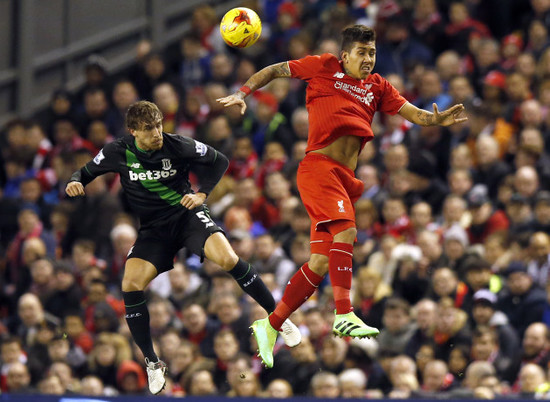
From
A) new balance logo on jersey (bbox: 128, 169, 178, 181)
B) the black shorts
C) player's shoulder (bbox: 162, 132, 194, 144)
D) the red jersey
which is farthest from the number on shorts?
the red jersey

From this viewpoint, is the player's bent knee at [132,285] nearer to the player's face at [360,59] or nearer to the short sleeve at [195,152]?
the short sleeve at [195,152]

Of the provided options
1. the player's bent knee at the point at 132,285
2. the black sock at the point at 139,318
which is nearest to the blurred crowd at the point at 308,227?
the black sock at the point at 139,318

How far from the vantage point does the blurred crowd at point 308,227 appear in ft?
43.7

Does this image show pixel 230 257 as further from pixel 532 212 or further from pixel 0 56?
pixel 0 56

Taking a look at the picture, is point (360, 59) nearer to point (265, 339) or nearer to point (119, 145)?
point (119, 145)

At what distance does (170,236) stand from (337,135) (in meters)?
1.63

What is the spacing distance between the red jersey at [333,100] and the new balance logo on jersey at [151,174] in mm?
1169

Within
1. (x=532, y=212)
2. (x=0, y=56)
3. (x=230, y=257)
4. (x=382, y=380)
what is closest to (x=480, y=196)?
(x=532, y=212)

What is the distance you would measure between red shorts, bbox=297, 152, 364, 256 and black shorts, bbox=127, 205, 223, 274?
0.88 m

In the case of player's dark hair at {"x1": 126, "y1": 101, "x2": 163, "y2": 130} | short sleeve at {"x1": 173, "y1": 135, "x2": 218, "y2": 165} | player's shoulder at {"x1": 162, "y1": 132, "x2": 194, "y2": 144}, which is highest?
player's dark hair at {"x1": 126, "y1": 101, "x2": 163, "y2": 130}

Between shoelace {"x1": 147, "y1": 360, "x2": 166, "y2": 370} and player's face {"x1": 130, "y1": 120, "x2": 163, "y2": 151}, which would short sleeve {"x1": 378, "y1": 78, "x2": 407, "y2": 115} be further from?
shoelace {"x1": 147, "y1": 360, "x2": 166, "y2": 370}

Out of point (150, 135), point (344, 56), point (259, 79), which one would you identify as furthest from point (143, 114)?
point (344, 56)

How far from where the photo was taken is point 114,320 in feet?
48.8

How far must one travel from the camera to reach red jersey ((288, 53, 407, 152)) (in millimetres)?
10196
